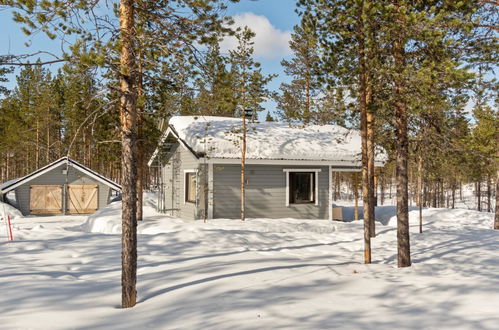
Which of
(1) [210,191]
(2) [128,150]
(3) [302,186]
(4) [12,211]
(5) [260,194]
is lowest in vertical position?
(4) [12,211]

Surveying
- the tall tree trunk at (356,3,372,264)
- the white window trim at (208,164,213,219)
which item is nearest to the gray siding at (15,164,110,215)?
the white window trim at (208,164,213,219)

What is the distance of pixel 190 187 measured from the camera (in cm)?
1783

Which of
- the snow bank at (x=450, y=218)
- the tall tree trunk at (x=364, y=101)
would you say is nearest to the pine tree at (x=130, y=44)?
the tall tree trunk at (x=364, y=101)

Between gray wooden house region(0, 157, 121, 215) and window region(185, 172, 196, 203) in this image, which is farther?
gray wooden house region(0, 157, 121, 215)

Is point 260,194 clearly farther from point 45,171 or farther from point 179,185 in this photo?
point 45,171

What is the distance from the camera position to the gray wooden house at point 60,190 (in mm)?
24016

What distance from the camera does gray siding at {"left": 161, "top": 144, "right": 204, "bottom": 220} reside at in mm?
16047

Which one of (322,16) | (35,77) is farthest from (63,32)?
(35,77)

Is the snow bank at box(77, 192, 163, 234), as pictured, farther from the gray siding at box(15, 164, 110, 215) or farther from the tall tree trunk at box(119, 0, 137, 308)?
the tall tree trunk at box(119, 0, 137, 308)

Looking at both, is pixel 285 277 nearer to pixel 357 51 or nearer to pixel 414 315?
pixel 414 315

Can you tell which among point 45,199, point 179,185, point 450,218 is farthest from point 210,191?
point 45,199

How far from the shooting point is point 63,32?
227 inches

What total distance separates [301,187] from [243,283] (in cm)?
1136

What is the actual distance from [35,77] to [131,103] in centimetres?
4069
